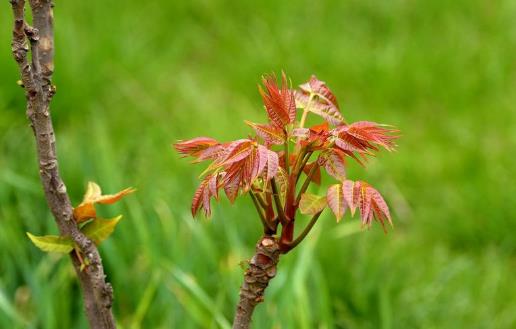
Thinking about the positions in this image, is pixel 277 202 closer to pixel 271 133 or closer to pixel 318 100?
pixel 271 133

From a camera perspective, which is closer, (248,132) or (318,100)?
(318,100)

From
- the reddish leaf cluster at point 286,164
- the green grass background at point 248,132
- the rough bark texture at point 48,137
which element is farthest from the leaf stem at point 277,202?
the green grass background at point 248,132

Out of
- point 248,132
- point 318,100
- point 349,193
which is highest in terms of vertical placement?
point 248,132

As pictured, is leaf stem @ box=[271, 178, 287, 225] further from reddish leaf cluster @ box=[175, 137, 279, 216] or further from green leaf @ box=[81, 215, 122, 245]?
green leaf @ box=[81, 215, 122, 245]

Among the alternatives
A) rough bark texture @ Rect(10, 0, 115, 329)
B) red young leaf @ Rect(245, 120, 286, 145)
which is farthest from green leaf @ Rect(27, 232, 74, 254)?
red young leaf @ Rect(245, 120, 286, 145)

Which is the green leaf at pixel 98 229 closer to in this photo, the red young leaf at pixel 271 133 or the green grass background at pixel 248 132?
the red young leaf at pixel 271 133

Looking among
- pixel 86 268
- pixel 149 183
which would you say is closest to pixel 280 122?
pixel 86 268

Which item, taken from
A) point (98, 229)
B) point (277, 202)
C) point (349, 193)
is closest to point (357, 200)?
point (349, 193)
